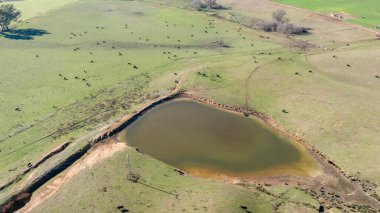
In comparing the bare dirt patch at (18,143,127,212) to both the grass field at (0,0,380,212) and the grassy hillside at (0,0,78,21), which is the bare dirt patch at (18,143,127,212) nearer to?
the grass field at (0,0,380,212)

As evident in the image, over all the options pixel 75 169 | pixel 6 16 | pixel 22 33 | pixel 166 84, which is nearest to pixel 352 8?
pixel 166 84

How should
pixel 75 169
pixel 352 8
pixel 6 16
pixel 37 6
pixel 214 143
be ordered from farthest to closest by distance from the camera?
1. pixel 37 6
2. pixel 352 8
3. pixel 6 16
4. pixel 214 143
5. pixel 75 169

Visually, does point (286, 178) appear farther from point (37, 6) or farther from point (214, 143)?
point (37, 6)

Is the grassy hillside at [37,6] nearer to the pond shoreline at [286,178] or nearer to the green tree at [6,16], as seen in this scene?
the green tree at [6,16]

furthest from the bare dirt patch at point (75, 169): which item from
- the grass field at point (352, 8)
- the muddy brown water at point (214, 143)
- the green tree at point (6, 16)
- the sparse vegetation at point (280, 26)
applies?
the grass field at point (352, 8)

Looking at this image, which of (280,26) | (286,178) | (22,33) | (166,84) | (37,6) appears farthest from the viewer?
(37,6)

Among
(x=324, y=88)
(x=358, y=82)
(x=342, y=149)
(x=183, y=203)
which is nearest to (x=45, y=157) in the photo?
(x=183, y=203)

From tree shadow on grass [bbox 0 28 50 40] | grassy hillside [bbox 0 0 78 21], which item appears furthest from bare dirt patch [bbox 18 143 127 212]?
grassy hillside [bbox 0 0 78 21]
